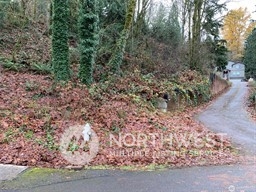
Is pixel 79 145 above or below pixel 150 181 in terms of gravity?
above

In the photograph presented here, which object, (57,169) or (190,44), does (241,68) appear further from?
(57,169)

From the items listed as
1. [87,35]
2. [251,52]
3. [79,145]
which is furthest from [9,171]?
[251,52]

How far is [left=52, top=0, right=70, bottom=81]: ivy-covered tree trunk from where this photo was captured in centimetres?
1273

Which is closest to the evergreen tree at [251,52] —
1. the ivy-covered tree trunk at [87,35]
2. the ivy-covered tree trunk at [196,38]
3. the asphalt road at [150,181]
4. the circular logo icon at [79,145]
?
the ivy-covered tree trunk at [196,38]

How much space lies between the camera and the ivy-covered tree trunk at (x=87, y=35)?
12.6m

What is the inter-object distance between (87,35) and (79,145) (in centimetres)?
674

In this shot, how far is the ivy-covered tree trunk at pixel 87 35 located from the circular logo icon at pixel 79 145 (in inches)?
201

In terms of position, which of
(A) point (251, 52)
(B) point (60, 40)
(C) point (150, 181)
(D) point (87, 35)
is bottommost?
(C) point (150, 181)

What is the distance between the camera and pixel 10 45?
15.2m

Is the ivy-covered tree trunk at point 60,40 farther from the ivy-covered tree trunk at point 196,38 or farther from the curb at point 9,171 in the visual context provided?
the ivy-covered tree trunk at point 196,38

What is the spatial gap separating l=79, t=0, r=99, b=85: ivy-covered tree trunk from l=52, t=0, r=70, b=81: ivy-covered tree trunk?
68 cm

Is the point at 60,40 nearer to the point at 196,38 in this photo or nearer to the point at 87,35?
the point at 87,35

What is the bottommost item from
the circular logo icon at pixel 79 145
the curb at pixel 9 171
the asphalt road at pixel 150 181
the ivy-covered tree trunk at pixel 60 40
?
the asphalt road at pixel 150 181

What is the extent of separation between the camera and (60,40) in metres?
12.9
